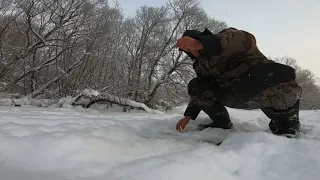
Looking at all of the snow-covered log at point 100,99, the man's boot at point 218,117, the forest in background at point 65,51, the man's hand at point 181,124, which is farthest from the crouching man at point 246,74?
the forest in background at point 65,51

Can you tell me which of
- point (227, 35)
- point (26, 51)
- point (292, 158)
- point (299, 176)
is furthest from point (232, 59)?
point (26, 51)

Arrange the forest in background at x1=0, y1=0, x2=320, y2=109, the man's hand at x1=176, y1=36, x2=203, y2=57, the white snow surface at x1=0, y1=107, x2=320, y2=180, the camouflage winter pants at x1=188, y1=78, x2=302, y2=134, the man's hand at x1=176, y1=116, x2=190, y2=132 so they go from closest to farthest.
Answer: the white snow surface at x1=0, y1=107, x2=320, y2=180 < the man's hand at x1=176, y1=36, x2=203, y2=57 < the camouflage winter pants at x1=188, y1=78, x2=302, y2=134 < the man's hand at x1=176, y1=116, x2=190, y2=132 < the forest in background at x1=0, y1=0, x2=320, y2=109

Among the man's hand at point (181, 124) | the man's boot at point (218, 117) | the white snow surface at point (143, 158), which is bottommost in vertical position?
the white snow surface at point (143, 158)

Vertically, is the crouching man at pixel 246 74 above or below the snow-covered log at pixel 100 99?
above

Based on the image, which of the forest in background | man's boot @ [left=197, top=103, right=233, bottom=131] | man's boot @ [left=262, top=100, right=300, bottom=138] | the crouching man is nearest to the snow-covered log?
the forest in background

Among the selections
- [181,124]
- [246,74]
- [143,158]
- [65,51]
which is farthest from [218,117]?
[65,51]

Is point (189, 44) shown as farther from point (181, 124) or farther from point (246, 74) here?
point (181, 124)

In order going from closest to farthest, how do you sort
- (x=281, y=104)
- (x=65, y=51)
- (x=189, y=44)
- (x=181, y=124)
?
(x=189, y=44) → (x=281, y=104) → (x=181, y=124) → (x=65, y=51)

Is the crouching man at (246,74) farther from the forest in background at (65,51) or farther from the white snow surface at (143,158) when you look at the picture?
the forest in background at (65,51)

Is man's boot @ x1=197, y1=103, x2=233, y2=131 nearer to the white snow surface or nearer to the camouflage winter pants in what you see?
the camouflage winter pants

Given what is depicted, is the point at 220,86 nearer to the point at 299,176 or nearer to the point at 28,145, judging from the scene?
the point at 299,176

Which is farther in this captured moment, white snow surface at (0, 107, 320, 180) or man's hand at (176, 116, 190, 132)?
man's hand at (176, 116, 190, 132)

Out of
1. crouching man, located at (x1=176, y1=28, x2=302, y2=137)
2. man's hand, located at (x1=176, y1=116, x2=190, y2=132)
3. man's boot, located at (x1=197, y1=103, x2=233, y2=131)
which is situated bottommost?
man's hand, located at (x1=176, y1=116, x2=190, y2=132)

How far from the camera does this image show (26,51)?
873 centimetres
